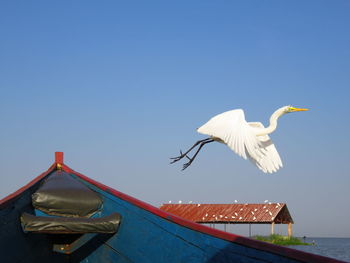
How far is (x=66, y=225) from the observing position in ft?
15.4

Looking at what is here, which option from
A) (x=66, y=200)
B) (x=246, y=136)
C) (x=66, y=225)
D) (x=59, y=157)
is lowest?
(x=66, y=225)

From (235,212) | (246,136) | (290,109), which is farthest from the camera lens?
(235,212)

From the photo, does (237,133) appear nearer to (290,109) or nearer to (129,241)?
(290,109)

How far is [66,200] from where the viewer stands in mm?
5262

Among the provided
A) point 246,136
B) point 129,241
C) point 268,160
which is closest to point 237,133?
point 246,136

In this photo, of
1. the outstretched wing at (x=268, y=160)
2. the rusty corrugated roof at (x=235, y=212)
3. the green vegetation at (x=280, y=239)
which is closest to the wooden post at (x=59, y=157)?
the outstretched wing at (x=268, y=160)

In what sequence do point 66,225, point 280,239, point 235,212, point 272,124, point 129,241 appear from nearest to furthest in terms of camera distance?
point 66,225 < point 129,241 < point 272,124 < point 235,212 < point 280,239

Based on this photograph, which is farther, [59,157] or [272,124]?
[272,124]

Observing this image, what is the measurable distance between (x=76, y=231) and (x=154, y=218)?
0.76 metres

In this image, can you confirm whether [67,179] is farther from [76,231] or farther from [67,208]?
[76,231]

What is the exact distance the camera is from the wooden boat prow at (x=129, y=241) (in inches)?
151

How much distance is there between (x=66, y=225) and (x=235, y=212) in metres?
29.7

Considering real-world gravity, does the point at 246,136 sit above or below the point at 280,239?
above

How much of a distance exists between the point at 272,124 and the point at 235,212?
23578 millimetres
